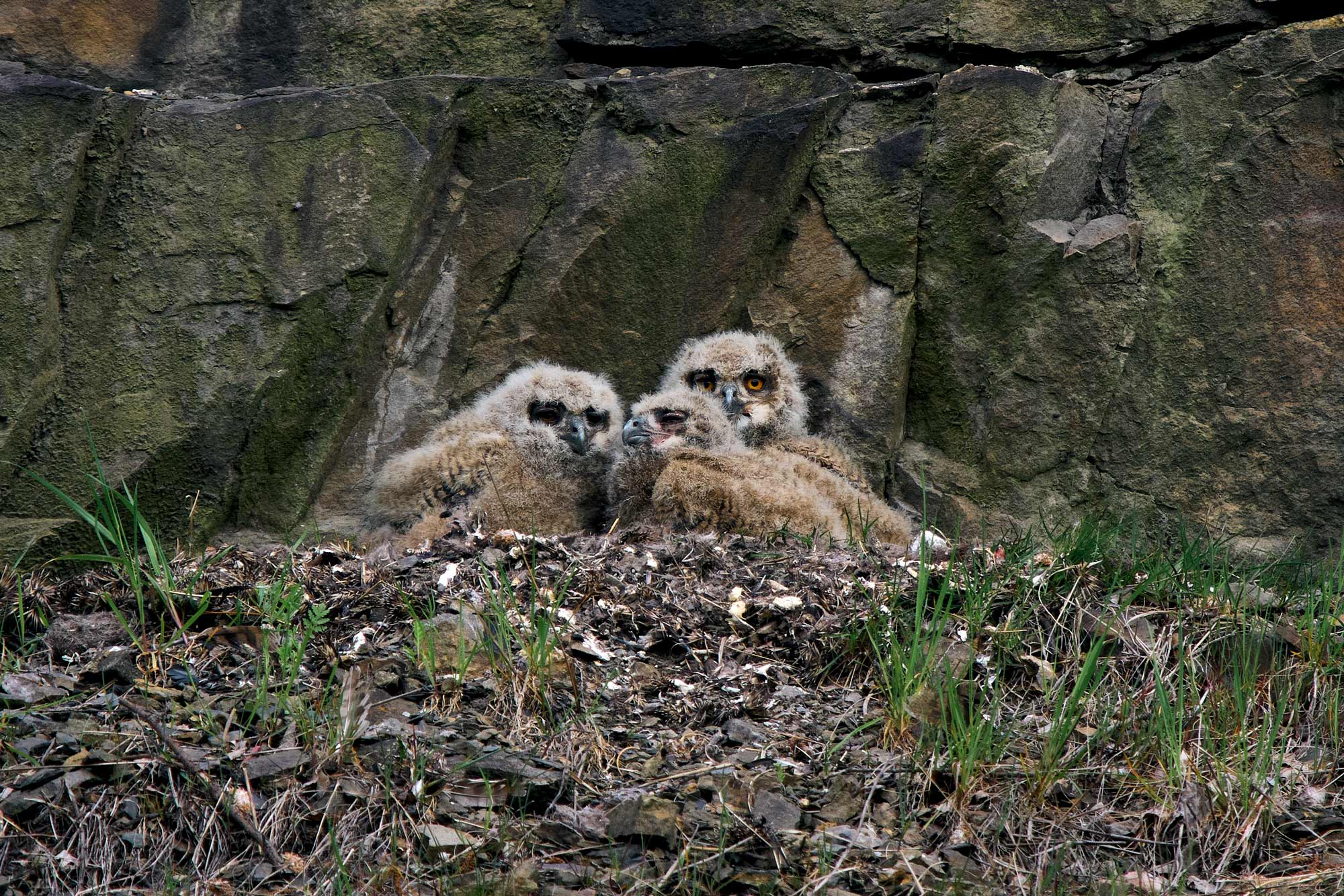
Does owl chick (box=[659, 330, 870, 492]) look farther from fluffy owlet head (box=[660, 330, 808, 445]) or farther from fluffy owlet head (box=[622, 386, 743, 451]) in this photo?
fluffy owlet head (box=[622, 386, 743, 451])

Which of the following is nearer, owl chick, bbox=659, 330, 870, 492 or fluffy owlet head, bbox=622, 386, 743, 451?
fluffy owlet head, bbox=622, 386, 743, 451

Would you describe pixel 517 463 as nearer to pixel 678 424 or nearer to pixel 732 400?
pixel 678 424

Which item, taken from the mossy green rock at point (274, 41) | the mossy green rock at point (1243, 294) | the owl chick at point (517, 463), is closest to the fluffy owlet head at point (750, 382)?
the owl chick at point (517, 463)

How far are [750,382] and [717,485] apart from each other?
3.76 feet

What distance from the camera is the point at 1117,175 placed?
6.11 metres

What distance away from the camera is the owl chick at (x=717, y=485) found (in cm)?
518

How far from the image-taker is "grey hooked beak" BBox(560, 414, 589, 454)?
586cm

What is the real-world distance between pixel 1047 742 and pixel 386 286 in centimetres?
365

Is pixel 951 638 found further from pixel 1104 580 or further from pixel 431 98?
pixel 431 98

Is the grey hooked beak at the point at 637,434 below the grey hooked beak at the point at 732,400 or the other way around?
below

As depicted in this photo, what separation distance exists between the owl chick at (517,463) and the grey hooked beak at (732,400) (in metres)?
0.51

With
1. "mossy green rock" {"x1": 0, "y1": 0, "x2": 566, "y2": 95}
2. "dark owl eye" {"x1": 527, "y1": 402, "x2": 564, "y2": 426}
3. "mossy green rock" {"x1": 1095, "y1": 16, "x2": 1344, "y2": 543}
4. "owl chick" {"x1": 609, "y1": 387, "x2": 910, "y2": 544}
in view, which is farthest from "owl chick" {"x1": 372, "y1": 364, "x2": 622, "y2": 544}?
"mossy green rock" {"x1": 1095, "y1": 16, "x2": 1344, "y2": 543}

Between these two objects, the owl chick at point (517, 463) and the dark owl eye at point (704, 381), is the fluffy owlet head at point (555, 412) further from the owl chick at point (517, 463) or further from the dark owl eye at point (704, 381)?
the dark owl eye at point (704, 381)

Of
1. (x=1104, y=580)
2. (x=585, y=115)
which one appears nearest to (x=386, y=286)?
(x=585, y=115)
